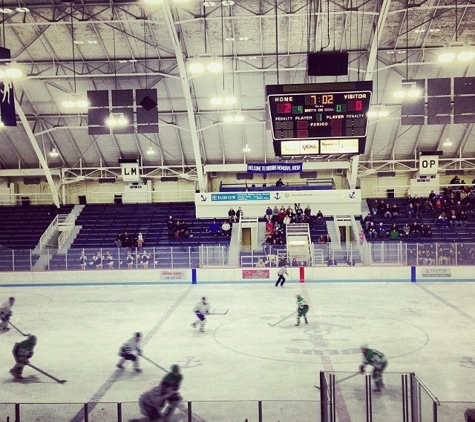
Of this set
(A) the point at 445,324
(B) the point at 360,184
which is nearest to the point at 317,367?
(A) the point at 445,324

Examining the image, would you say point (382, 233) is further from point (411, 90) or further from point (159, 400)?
point (159, 400)

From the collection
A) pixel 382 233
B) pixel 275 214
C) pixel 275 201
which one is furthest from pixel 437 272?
pixel 275 201

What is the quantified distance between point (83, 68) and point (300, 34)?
462 inches

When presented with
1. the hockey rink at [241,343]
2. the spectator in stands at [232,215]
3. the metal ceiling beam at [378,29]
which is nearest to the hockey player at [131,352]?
the hockey rink at [241,343]

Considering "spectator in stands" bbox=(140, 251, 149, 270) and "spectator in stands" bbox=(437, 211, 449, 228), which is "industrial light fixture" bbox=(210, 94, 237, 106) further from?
"spectator in stands" bbox=(437, 211, 449, 228)

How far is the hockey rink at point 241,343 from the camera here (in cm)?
1004

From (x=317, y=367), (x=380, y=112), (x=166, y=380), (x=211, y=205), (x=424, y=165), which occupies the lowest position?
(x=317, y=367)

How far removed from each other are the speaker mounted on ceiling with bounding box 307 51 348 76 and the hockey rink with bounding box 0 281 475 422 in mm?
7700

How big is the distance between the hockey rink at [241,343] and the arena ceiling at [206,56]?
9.43 m

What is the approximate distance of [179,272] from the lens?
26.2m

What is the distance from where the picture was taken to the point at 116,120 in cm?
2069

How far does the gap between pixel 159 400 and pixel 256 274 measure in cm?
1864

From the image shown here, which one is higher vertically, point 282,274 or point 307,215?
point 307,215

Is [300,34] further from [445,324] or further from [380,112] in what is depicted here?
[445,324]
